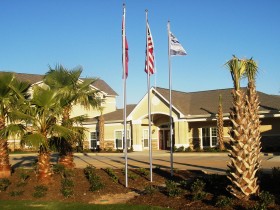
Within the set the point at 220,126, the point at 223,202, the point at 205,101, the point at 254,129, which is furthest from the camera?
the point at 205,101

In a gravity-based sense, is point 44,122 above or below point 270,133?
above

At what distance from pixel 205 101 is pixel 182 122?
3.99 meters

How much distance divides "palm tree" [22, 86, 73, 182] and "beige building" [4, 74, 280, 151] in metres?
16.1

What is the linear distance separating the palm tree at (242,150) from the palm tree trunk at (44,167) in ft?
24.3

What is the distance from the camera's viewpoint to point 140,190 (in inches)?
517

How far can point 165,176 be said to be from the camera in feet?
51.7

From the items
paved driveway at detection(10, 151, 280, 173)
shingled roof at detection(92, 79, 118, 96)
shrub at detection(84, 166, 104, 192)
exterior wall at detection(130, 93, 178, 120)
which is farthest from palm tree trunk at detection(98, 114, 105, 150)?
shrub at detection(84, 166, 104, 192)

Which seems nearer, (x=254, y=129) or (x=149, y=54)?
(x=254, y=129)

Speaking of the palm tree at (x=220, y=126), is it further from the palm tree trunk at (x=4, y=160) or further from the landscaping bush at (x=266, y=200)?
the landscaping bush at (x=266, y=200)

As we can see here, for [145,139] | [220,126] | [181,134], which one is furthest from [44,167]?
[145,139]

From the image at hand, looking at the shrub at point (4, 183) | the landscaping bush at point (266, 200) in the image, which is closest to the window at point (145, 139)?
the shrub at point (4, 183)

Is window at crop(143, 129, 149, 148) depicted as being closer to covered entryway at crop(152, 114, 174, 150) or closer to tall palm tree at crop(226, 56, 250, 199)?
covered entryway at crop(152, 114, 174, 150)

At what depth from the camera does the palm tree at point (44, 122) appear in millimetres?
13805

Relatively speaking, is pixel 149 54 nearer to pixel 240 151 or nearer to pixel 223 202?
pixel 240 151
